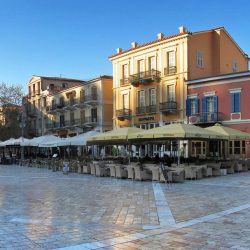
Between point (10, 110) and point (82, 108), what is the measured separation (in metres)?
8.55

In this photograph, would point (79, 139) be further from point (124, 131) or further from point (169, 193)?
point (169, 193)

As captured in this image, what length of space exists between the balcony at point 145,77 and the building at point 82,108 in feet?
23.5

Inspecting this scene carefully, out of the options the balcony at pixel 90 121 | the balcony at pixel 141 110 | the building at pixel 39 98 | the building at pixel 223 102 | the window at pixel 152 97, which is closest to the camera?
the building at pixel 223 102

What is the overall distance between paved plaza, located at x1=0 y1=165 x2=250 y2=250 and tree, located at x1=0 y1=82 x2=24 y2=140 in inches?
1359

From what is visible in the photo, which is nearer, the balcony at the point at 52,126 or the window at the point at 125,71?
the window at the point at 125,71

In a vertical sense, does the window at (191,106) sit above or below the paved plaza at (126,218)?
above

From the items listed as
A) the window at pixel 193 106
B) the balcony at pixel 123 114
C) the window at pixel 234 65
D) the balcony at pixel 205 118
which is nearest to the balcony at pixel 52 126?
the balcony at pixel 123 114

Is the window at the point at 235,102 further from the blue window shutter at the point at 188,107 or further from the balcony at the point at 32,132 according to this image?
the balcony at the point at 32,132

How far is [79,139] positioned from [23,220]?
57.8 ft

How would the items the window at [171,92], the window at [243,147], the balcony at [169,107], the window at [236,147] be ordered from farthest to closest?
the window at [171,92]
the balcony at [169,107]
the window at [236,147]
the window at [243,147]

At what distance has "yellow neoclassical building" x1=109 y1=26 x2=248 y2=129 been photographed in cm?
3588

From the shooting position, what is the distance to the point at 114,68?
1708 inches

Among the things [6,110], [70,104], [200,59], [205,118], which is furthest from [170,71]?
[6,110]

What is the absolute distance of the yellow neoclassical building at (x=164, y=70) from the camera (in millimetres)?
35875
